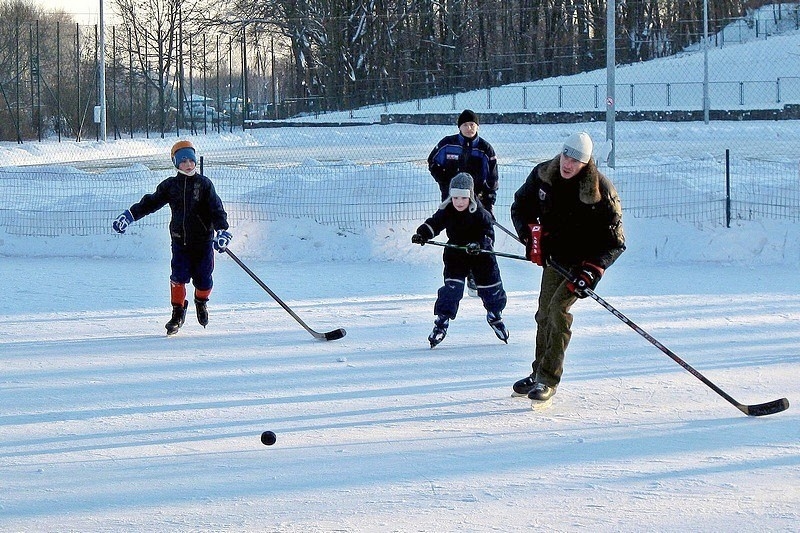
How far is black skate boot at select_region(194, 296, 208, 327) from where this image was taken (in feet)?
25.7

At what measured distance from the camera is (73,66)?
111 feet

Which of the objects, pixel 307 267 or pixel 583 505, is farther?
pixel 307 267

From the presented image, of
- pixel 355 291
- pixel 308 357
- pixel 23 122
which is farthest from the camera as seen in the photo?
pixel 23 122

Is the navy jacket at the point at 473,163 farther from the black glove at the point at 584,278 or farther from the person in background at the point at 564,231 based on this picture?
the black glove at the point at 584,278

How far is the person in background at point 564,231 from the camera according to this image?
17.7 ft

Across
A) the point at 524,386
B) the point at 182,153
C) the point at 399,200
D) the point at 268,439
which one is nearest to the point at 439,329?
the point at 524,386

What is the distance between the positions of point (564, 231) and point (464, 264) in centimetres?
169

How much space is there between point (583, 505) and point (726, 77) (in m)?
31.4

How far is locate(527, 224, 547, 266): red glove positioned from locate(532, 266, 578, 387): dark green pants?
110 millimetres

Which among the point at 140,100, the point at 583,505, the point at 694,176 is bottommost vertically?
the point at 583,505

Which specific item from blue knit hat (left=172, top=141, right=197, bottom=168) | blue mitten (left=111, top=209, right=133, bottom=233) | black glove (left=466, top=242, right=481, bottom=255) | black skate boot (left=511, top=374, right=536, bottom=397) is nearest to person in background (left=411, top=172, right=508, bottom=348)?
black glove (left=466, top=242, right=481, bottom=255)

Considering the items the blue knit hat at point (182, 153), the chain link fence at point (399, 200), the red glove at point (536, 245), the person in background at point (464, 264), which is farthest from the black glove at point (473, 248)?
the chain link fence at point (399, 200)

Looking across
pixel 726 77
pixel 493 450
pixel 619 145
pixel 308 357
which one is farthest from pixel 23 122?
pixel 493 450

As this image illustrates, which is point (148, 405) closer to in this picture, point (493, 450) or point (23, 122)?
point (493, 450)
